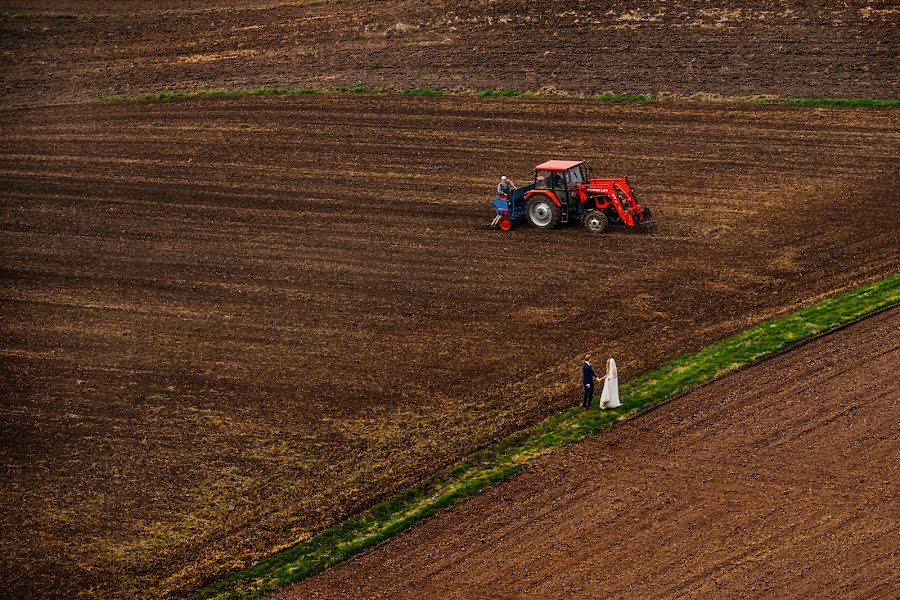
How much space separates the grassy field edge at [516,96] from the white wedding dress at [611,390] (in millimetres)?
24679

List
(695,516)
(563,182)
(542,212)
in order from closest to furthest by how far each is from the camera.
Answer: (695,516), (563,182), (542,212)

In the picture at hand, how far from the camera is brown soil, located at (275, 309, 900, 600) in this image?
759 inches

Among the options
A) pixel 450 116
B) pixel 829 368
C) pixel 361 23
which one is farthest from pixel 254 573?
pixel 361 23

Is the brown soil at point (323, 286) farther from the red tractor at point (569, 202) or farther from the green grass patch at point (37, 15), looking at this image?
the green grass patch at point (37, 15)

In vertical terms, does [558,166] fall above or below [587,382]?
above

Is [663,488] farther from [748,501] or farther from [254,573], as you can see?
[254,573]

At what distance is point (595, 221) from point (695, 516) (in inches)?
623

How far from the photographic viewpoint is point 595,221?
117 ft

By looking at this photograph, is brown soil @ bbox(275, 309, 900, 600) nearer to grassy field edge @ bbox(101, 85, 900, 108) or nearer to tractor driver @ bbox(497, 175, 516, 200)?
tractor driver @ bbox(497, 175, 516, 200)

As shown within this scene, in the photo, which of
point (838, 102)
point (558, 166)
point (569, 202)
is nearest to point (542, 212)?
point (569, 202)

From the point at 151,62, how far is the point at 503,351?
34361 millimetres

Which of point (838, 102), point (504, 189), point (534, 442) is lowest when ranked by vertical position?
point (534, 442)

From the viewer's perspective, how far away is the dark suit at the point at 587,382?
24859 mm

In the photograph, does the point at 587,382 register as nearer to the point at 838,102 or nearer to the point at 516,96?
the point at 838,102
